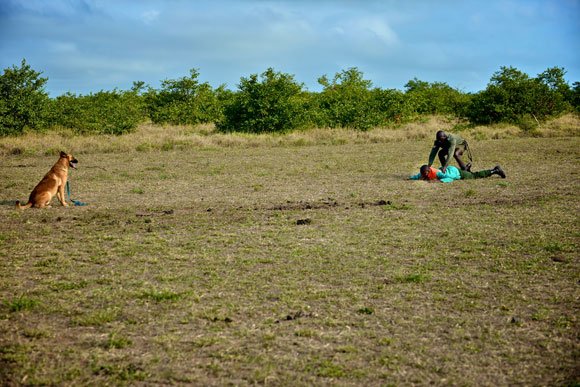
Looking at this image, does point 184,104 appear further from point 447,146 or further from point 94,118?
point 447,146

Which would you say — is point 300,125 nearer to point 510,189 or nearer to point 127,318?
point 510,189

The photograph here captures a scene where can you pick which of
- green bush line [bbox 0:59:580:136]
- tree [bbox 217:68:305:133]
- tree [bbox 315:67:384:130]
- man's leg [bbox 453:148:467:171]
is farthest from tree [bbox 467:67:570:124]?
man's leg [bbox 453:148:467:171]

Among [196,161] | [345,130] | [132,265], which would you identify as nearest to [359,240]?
[132,265]

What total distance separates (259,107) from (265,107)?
368 mm

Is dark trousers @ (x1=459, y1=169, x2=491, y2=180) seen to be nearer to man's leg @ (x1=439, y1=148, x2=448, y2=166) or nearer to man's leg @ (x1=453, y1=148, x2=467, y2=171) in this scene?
man's leg @ (x1=453, y1=148, x2=467, y2=171)

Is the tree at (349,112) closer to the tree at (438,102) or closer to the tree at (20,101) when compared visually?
the tree at (438,102)

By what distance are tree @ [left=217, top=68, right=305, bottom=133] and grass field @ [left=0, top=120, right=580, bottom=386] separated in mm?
18792

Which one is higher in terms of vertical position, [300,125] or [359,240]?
[300,125]

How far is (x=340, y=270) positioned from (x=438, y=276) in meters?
1.25

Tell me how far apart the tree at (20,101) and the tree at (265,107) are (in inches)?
407

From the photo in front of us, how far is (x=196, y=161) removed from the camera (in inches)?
817

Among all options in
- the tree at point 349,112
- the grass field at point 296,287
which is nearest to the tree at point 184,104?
the tree at point 349,112

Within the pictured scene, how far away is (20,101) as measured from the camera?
2756cm

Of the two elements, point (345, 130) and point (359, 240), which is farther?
point (345, 130)
